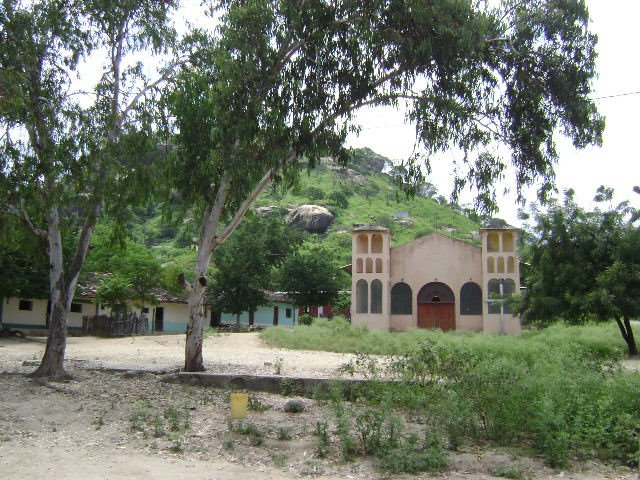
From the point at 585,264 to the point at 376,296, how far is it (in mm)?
17911

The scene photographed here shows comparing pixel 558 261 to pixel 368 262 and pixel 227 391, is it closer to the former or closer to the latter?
pixel 227 391

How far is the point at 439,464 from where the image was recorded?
699cm

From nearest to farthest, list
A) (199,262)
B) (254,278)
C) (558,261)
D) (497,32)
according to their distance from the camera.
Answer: (497,32) < (199,262) < (558,261) < (254,278)

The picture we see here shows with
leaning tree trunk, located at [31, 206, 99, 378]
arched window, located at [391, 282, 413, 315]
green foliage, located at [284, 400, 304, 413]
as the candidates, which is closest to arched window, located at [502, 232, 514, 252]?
arched window, located at [391, 282, 413, 315]

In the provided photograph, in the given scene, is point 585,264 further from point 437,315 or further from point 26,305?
point 26,305

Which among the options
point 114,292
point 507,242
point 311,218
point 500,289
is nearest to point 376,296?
point 500,289

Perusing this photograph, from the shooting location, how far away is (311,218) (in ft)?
288

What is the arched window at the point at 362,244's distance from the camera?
3844cm

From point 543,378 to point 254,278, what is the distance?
35.6 metres

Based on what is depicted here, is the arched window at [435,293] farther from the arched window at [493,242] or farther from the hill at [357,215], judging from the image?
the hill at [357,215]

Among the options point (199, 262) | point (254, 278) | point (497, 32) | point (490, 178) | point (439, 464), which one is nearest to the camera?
point (439, 464)

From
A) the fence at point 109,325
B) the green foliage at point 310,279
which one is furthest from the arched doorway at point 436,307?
the fence at point 109,325

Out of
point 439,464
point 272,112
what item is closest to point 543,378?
point 439,464

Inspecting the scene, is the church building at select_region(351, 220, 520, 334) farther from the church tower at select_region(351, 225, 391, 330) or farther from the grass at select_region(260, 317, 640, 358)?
the grass at select_region(260, 317, 640, 358)
